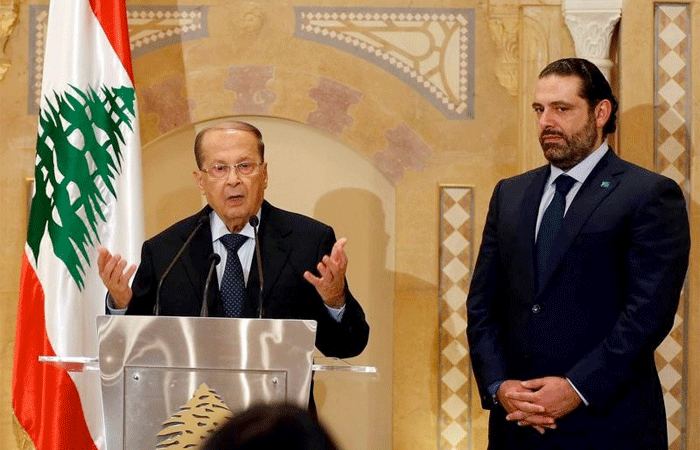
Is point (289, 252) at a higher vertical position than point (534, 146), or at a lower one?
lower

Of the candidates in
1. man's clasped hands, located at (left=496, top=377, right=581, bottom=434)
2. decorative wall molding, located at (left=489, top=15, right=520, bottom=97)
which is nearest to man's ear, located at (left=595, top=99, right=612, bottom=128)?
man's clasped hands, located at (left=496, top=377, right=581, bottom=434)

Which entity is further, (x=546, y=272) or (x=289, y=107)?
(x=289, y=107)

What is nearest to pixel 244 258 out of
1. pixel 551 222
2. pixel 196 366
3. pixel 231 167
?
pixel 231 167

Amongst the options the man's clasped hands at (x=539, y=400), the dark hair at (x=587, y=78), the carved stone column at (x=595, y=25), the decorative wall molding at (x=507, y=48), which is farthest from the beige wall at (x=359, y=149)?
the man's clasped hands at (x=539, y=400)

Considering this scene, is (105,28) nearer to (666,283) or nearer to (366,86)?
(366,86)

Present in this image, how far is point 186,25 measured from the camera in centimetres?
502

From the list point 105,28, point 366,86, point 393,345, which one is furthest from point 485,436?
point 105,28

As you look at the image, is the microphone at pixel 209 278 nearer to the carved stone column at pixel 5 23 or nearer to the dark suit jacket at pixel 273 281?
the dark suit jacket at pixel 273 281

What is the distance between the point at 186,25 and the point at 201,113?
15.8 inches

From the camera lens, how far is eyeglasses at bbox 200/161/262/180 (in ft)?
10.3

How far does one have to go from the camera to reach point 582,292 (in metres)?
3.04

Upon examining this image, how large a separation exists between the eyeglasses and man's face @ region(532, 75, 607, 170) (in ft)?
2.71

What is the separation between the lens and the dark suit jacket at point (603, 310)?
2979mm

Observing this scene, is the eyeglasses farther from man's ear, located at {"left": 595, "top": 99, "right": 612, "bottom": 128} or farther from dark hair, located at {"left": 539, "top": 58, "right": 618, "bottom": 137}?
man's ear, located at {"left": 595, "top": 99, "right": 612, "bottom": 128}
